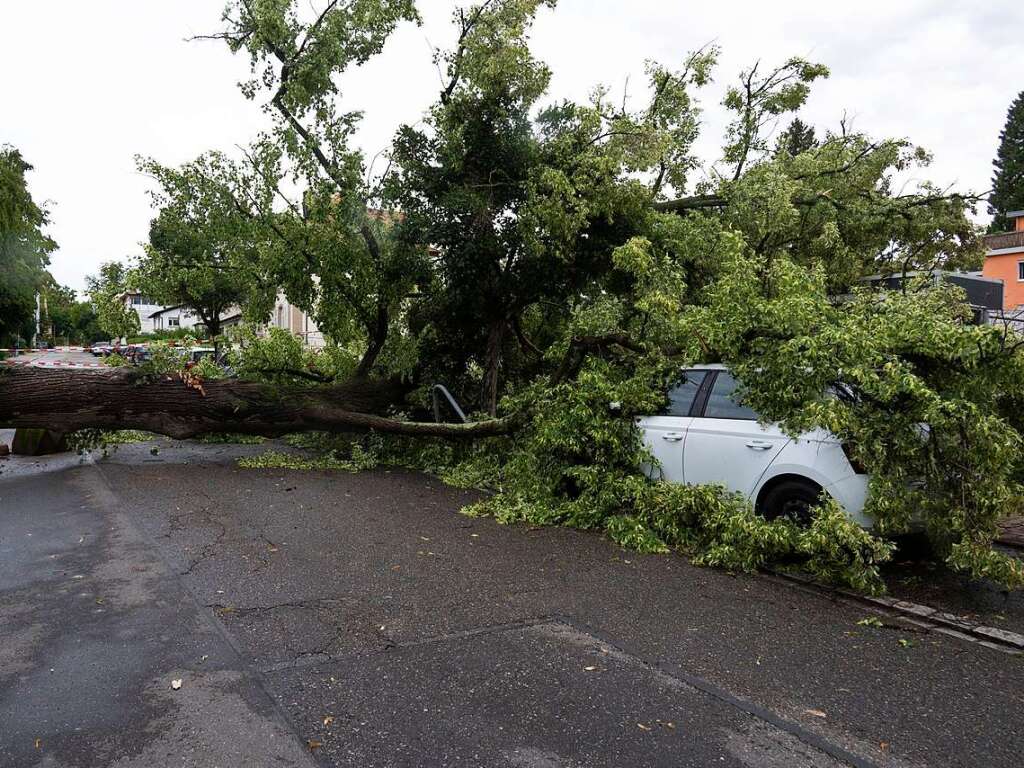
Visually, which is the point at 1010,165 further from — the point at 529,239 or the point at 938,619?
the point at 938,619

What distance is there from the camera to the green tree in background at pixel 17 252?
2666 centimetres

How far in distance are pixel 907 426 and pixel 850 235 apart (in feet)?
24.1

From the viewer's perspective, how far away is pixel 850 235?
440 inches

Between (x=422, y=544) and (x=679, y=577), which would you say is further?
(x=422, y=544)

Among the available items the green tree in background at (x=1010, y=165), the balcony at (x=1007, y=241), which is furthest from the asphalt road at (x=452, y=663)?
the green tree in background at (x=1010, y=165)

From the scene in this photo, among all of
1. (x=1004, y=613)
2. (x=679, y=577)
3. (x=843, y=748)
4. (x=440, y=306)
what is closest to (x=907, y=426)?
(x=1004, y=613)

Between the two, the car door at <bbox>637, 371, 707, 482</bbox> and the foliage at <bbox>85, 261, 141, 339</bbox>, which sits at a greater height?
the foliage at <bbox>85, 261, 141, 339</bbox>

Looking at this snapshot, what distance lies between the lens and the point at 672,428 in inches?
245

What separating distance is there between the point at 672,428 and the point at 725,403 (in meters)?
0.52

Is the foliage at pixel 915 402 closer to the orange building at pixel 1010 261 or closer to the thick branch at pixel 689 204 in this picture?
the thick branch at pixel 689 204

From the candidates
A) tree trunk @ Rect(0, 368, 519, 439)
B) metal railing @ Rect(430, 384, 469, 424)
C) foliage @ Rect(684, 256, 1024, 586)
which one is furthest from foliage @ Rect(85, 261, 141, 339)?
foliage @ Rect(684, 256, 1024, 586)

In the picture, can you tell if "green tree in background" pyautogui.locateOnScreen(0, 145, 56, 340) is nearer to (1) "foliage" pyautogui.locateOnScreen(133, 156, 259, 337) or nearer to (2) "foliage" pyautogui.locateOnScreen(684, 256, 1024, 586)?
(1) "foliage" pyautogui.locateOnScreen(133, 156, 259, 337)

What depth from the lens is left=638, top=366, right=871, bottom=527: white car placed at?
5.02m

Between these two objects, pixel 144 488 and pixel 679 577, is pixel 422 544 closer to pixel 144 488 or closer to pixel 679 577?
pixel 679 577
